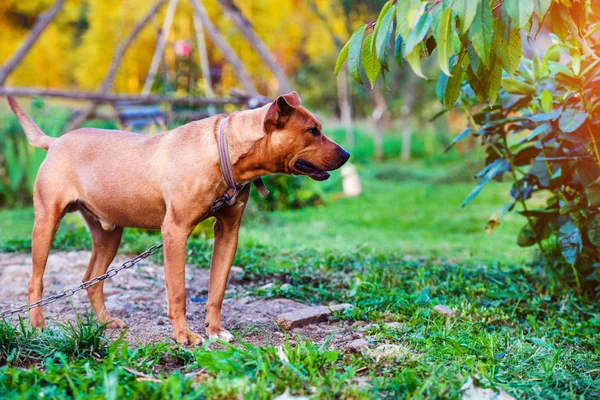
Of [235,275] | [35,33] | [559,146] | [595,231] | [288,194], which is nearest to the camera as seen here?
[595,231]

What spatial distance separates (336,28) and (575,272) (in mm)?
17165

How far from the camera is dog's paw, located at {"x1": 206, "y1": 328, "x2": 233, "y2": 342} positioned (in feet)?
12.0

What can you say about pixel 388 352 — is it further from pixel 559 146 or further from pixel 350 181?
pixel 350 181

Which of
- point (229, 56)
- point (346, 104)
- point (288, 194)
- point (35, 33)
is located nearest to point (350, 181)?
point (288, 194)

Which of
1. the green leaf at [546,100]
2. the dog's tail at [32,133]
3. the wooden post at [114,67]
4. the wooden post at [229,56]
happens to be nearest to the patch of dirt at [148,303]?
the dog's tail at [32,133]

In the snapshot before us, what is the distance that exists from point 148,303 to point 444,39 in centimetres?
317

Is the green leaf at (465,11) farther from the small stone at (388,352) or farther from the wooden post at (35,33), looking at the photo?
the wooden post at (35,33)

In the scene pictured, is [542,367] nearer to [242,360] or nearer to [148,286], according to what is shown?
[242,360]

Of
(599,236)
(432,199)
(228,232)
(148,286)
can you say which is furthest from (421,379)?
(432,199)

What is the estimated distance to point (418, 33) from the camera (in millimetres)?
2453

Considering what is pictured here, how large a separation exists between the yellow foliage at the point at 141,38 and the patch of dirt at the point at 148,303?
28.5 feet

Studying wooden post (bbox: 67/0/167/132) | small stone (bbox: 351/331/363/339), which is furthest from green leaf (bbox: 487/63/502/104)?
wooden post (bbox: 67/0/167/132)

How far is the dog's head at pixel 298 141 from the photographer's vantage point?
3533mm

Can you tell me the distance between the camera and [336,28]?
20844mm
